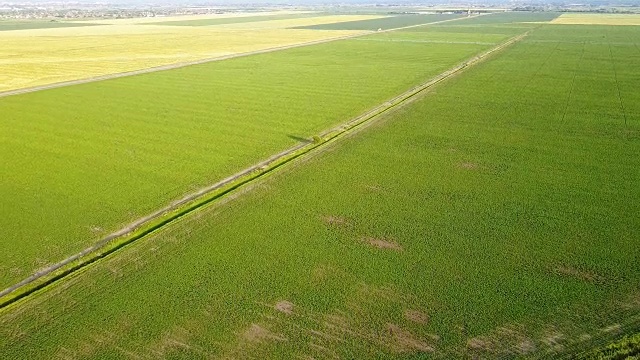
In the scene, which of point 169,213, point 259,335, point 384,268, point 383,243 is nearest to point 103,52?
point 169,213

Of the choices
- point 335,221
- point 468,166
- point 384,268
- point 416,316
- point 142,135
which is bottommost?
point 416,316

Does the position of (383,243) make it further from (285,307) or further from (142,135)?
(142,135)

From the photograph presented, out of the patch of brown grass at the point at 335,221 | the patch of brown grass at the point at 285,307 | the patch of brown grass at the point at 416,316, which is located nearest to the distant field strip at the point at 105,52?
the patch of brown grass at the point at 335,221

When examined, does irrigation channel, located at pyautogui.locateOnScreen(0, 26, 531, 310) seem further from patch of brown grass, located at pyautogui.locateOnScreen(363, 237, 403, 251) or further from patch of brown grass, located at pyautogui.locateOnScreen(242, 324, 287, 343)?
patch of brown grass, located at pyautogui.locateOnScreen(363, 237, 403, 251)

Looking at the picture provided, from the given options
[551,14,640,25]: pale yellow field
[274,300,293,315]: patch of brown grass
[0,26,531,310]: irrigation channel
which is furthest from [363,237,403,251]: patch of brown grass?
[551,14,640,25]: pale yellow field

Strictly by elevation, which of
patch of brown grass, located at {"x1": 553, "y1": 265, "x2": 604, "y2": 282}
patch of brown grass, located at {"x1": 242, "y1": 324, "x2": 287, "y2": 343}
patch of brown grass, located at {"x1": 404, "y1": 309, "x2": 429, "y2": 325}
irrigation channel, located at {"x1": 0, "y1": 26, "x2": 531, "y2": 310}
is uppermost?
irrigation channel, located at {"x1": 0, "y1": 26, "x2": 531, "y2": 310}

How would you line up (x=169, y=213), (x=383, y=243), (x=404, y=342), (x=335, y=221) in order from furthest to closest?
(x=169, y=213) → (x=335, y=221) → (x=383, y=243) → (x=404, y=342)

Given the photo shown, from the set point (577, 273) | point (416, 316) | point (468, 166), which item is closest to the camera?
point (416, 316)

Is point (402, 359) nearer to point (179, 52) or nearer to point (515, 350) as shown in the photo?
point (515, 350)

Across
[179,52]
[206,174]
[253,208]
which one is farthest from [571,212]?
[179,52]
